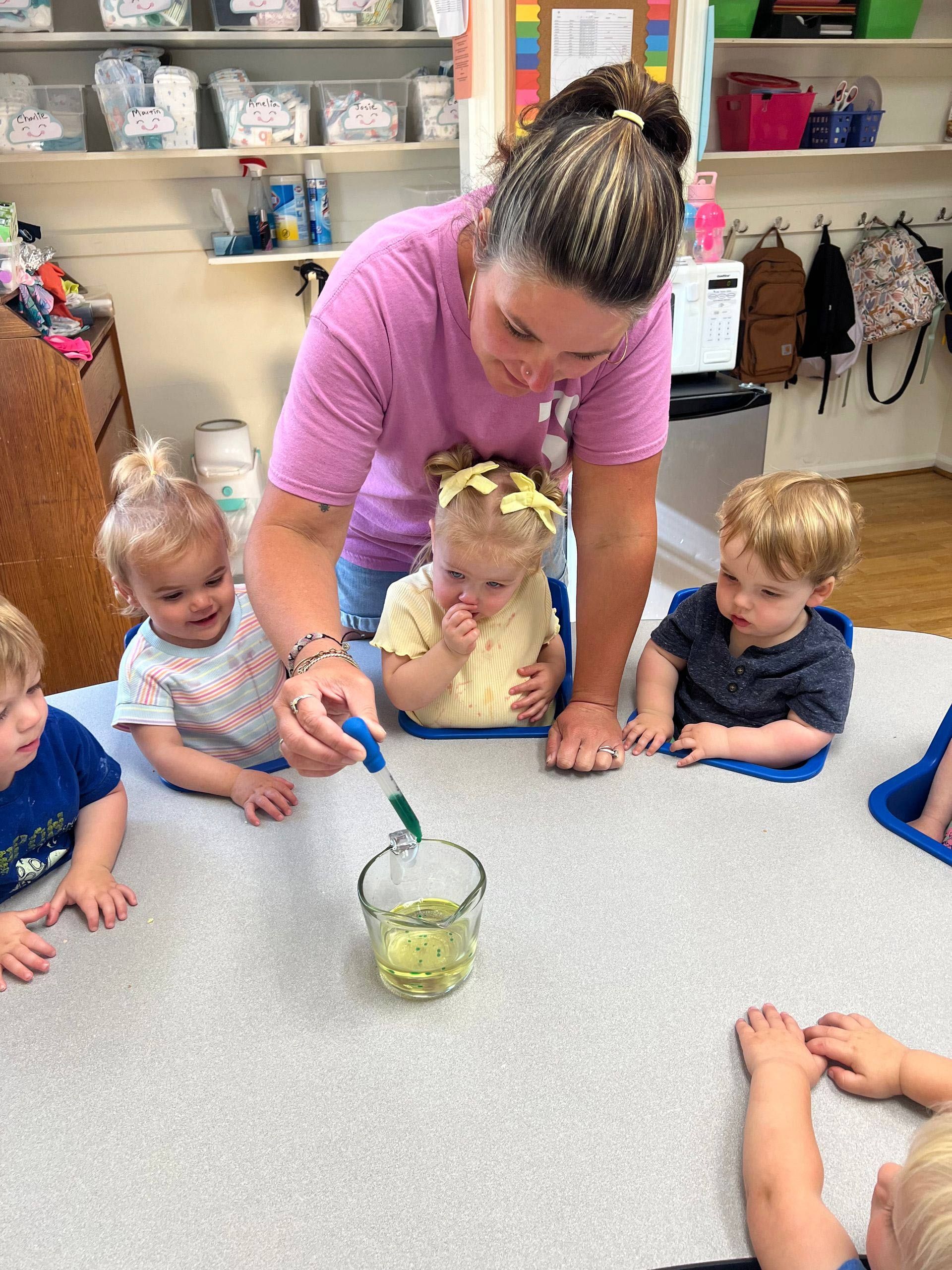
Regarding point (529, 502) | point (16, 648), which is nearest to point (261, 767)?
point (16, 648)

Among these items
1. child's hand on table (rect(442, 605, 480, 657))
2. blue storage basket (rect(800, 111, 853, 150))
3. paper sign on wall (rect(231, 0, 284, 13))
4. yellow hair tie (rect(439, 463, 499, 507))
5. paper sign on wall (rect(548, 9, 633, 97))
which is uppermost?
paper sign on wall (rect(231, 0, 284, 13))

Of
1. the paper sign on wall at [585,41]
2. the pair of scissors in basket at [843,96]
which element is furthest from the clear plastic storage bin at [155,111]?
the pair of scissors in basket at [843,96]

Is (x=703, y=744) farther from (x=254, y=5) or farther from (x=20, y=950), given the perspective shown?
(x=254, y=5)

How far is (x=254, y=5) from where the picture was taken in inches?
103

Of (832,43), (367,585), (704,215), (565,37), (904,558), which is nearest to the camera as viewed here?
(367,585)

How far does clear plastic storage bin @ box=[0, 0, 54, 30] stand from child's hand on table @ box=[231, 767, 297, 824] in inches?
97.5

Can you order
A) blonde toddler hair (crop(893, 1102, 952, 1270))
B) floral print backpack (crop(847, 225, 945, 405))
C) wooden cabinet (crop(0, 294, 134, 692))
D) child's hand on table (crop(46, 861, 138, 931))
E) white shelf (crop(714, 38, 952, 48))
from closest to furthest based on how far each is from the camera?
blonde toddler hair (crop(893, 1102, 952, 1270)), child's hand on table (crop(46, 861, 138, 931)), wooden cabinet (crop(0, 294, 134, 692)), white shelf (crop(714, 38, 952, 48)), floral print backpack (crop(847, 225, 945, 405))

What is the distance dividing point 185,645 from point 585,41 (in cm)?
203

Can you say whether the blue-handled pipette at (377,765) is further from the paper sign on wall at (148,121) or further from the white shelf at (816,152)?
the white shelf at (816,152)

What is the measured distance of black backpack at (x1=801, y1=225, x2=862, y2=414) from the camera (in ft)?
12.3

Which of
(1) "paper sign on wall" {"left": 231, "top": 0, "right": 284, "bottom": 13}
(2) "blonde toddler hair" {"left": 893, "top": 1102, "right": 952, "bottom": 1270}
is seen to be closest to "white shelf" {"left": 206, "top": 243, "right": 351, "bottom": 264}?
(1) "paper sign on wall" {"left": 231, "top": 0, "right": 284, "bottom": 13}

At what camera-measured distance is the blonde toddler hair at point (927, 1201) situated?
0.50m

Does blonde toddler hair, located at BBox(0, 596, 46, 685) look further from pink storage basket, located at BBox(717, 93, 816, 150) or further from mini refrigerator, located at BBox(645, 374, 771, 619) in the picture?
pink storage basket, located at BBox(717, 93, 816, 150)

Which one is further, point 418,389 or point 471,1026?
point 418,389
